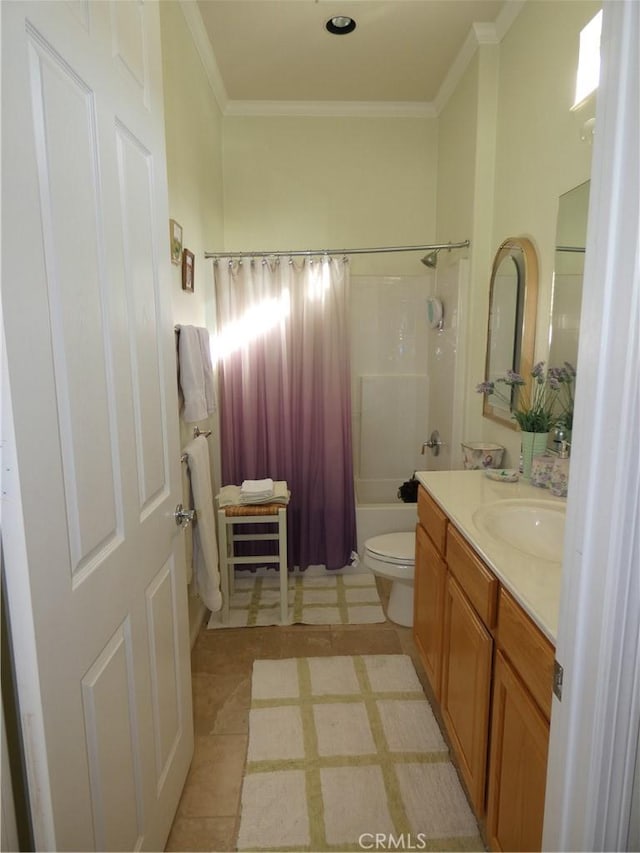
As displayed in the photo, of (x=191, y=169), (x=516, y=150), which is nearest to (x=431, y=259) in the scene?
(x=516, y=150)

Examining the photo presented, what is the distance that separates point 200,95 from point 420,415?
7.49 ft

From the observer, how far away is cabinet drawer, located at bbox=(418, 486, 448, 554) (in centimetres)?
163

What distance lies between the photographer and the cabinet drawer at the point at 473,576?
3.92 ft

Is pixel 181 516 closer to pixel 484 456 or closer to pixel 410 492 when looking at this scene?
pixel 484 456

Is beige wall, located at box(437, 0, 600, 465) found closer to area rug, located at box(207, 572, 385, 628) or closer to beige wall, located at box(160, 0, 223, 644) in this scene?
area rug, located at box(207, 572, 385, 628)

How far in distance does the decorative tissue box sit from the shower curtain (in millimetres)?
1207

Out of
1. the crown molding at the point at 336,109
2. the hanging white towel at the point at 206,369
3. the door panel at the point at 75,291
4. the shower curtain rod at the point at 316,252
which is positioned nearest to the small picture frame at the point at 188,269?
the hanging white towel at the point at 206,369

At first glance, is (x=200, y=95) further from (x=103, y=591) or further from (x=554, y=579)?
(x=554, y=579)

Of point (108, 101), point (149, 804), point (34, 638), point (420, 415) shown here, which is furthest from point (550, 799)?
point (420, 415)

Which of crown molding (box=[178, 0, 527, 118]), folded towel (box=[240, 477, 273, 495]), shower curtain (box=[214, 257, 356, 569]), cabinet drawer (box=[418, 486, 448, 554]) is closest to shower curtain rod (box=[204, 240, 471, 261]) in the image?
shower curtain (box=[214, 257, 356, 569])

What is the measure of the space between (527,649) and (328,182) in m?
2.92

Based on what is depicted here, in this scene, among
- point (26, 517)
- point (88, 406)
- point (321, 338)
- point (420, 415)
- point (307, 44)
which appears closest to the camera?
point (26, 517)

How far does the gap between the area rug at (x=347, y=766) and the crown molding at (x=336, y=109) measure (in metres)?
3.13

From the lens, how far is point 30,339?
2.26ft
